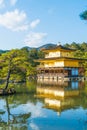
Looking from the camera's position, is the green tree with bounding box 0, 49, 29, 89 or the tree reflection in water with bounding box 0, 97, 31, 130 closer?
the tree reflection in water with bounding box 0, 97, 31, 130

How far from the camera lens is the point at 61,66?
46.1 meters

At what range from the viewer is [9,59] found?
19391 mm

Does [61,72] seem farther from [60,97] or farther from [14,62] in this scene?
[60,97]

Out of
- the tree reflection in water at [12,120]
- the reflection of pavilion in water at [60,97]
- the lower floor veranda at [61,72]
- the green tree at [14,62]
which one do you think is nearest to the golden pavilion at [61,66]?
the lower floor veranda at [61,72]

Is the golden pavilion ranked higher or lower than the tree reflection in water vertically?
higher

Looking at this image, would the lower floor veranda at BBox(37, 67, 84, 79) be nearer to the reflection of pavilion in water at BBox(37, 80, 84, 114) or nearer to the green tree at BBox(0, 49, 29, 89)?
the reflection of pavilion in water at BBox(37, 80, 84, 114)

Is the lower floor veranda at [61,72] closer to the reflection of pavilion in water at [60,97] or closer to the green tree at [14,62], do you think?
the reflection of pavilion in water at [60,97]

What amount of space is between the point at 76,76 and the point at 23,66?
86.7 feet

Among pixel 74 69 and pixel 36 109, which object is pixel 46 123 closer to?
pixel 36 109

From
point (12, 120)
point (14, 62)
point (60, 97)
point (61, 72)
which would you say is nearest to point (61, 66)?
point (61, 72)

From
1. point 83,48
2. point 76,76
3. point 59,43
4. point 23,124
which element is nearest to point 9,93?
point 23,124

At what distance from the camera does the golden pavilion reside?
4531cm

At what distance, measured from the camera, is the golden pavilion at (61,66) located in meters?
45.3

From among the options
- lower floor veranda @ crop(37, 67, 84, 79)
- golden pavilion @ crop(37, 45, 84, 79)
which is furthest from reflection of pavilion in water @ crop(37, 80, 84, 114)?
golden pavilion @ crop(37, 45, 84, 79)
